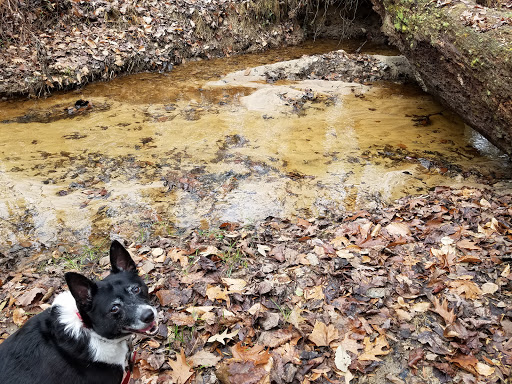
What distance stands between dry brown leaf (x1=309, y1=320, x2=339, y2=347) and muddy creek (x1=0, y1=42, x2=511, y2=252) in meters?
2.09

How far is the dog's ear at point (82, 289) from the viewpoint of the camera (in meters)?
2.30

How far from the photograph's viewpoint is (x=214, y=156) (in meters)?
6.71

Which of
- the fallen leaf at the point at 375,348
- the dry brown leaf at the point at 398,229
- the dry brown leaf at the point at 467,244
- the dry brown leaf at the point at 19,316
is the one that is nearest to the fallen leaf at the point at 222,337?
the fallen leaf at the point at 375,348

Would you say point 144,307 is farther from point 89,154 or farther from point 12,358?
point 89,154

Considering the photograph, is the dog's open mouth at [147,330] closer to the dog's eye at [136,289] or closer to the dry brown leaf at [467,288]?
the dog's eye at [136,289]

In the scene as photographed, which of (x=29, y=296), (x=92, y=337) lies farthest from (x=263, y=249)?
(x=29, y=296)

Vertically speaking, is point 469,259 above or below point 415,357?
above

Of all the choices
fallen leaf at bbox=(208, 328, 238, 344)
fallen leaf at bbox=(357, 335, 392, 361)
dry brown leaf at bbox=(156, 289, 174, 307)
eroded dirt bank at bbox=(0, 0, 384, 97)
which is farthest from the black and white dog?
eroded dirt bank at bbox=(0, 0, 384, 97)

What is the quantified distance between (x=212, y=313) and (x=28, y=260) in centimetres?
266

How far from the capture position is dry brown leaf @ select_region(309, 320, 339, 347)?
3008mm

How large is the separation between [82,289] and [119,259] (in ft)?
1.35

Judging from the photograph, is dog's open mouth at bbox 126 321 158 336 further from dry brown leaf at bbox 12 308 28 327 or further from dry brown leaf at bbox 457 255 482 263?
dry brown leaf at bbox 457 255 482 263

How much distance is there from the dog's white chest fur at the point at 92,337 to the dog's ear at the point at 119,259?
14.4 inches

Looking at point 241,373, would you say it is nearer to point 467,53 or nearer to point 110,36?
point 467,53
